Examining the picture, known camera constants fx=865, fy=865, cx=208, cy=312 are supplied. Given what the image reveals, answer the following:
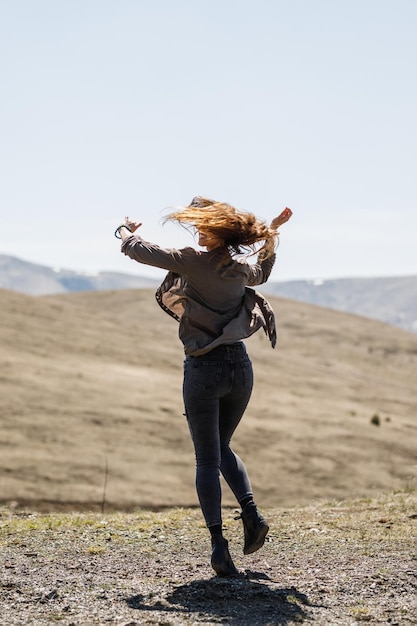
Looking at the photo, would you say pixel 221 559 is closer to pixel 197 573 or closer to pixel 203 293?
pixel 197 573

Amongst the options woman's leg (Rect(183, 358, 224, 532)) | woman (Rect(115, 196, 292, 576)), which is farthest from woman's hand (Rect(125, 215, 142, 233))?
woman's leg (Rect(183, 358, 224, 532))

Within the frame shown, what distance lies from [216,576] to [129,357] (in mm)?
33585

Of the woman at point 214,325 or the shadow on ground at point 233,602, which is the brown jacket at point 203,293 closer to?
the woman at point 214,325

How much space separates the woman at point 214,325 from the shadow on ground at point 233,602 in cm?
24

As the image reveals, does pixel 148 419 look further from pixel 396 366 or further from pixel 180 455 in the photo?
pixel 396 366

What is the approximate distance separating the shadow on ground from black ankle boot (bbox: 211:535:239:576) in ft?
0.20

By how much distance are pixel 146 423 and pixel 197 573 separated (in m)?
22.4

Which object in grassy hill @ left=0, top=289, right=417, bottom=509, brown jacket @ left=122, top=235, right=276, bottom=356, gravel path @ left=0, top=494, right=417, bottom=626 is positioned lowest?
grassy hill @ left=0, top=289, right=417, bottom=509

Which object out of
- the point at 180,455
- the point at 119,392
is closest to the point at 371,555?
the point at 180,455

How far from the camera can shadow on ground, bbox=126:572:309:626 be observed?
175 inches

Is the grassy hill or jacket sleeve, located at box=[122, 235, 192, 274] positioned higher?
jacket sleeve, located at box=[122, 235, 192, 274]

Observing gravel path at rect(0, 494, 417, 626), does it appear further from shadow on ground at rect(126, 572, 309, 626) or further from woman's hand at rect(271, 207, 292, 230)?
woman's hand at rect(271, 207, 292, 230)

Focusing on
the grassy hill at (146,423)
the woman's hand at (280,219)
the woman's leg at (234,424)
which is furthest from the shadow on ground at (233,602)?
the grassy hill at (146,423)

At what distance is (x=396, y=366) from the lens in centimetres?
5666
